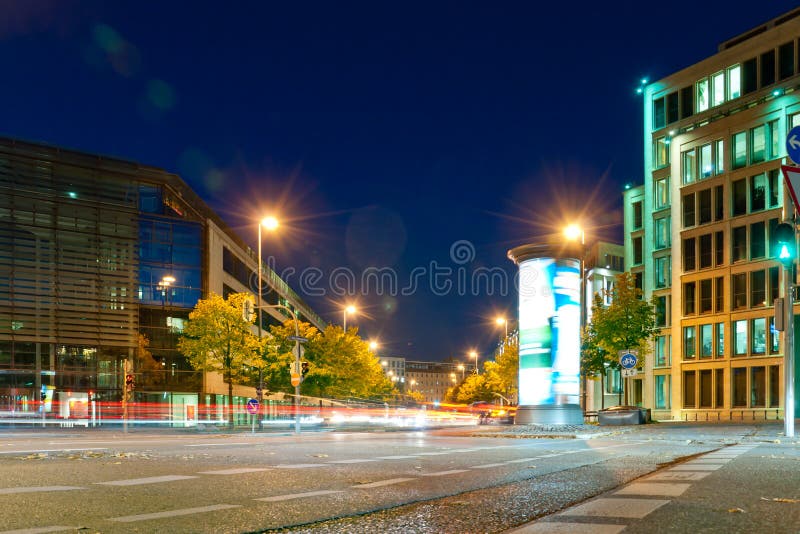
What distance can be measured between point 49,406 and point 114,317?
657 cm

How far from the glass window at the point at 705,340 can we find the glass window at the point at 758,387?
403cm

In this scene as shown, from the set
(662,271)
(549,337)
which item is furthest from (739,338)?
(549,337)

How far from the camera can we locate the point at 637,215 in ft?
242

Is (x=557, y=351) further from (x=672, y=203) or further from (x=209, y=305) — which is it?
(x=672, y=203)

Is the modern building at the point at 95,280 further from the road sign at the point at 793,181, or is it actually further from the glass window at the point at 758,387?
the road sign at the point at 793,181

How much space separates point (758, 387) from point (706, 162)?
16.4 m

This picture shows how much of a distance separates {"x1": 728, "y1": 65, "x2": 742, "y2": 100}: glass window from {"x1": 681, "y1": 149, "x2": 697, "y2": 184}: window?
479cm

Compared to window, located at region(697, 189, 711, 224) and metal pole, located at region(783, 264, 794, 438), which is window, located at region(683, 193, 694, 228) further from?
metal pole, located at region(783, 264, 794, 438)

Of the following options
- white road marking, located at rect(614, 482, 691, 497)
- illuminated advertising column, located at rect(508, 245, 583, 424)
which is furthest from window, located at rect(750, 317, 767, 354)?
white road marking, located at rect(614, 482, 691, 497)

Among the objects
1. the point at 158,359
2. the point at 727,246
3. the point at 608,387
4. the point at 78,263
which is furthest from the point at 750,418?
the point at 78,263

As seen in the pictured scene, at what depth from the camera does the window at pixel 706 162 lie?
59.2 m

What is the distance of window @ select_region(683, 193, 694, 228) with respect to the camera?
60594 millimetres

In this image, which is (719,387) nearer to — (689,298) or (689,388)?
(689,388)

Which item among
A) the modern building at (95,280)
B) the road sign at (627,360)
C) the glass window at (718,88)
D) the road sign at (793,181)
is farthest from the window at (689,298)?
the road sign at (793,181)
